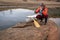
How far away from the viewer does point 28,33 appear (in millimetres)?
3479

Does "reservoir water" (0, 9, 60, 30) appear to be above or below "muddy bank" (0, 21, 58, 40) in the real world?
above

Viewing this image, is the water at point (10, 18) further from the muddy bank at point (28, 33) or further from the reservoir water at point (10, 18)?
the muddy bank at point (28, 33)

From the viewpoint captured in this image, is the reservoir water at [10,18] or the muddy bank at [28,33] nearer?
the muddy bank at [28,33]

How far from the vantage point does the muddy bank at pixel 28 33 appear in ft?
10.8

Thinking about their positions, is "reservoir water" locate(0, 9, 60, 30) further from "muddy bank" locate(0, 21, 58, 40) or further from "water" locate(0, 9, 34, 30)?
"muddy bank" locate(0, 21, 58, 40)

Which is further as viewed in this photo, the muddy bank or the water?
the water

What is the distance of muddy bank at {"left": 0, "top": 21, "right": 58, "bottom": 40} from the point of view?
328 centimetres

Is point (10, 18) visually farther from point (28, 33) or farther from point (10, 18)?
point (28, 33)

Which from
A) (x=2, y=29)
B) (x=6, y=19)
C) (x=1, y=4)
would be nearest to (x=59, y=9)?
(x=1, y=4)

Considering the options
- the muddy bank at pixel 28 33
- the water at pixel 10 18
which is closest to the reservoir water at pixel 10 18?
the water at pixel 10 18

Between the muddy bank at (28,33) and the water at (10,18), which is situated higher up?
the water at (10,18)

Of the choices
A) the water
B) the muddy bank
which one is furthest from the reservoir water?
the muddy bank

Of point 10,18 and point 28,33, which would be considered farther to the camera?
point 10,18

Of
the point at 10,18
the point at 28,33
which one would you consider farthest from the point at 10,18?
the point at 28,33
